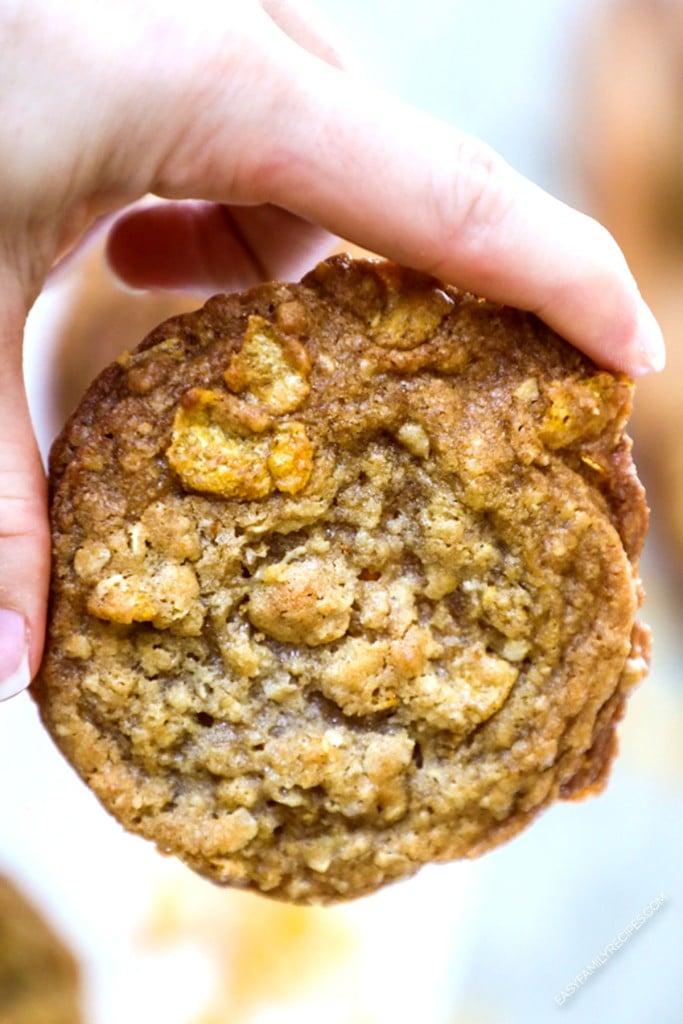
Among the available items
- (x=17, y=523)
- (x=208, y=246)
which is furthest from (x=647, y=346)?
(x=208, y=246)

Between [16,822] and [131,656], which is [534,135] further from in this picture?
[16,822]

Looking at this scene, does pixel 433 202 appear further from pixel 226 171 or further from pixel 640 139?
pixel 640 139

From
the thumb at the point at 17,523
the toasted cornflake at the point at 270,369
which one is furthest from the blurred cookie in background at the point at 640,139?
the thumb at the point at 17,523

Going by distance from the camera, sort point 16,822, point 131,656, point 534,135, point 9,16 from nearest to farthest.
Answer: point 9,16 < point 131,656 < point 16,822 < point 534,135

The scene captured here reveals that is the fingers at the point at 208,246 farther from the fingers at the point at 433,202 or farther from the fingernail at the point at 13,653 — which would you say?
the fingernail at the point at 13,653

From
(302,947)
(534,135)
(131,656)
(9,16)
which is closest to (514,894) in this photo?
(302,947)
